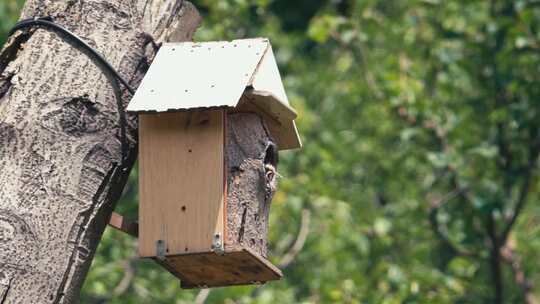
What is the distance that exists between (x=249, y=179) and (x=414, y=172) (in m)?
5.16

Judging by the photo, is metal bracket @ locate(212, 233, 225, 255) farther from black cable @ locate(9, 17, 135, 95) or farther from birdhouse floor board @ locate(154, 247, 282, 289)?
black cable @ locate(9, 17, 135, 95)

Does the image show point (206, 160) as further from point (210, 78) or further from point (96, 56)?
point (96, 56)

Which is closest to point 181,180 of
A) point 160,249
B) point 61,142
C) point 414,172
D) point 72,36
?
point 160,249

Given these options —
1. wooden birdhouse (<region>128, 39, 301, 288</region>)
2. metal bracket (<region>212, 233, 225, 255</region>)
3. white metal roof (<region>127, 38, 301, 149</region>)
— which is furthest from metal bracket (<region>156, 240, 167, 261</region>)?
white metal roof (<region>127, 38, 301, 149</region>)

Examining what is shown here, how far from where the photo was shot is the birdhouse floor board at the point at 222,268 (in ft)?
10.2

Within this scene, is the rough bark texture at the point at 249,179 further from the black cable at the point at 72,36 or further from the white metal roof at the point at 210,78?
the black cable at the point at 72,36

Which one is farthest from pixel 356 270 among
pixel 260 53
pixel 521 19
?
pixel 260 53

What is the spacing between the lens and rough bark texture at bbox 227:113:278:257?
10.4 feet

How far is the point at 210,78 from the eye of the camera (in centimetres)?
317

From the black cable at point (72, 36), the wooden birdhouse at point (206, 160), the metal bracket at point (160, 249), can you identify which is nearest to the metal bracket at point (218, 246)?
the wooden birdhouse at point (206, 160)

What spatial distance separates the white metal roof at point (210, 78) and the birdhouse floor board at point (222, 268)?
14.6 inches

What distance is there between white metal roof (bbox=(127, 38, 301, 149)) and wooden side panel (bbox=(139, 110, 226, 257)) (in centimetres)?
8

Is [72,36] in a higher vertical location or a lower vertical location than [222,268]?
higher

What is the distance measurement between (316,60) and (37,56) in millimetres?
7716
